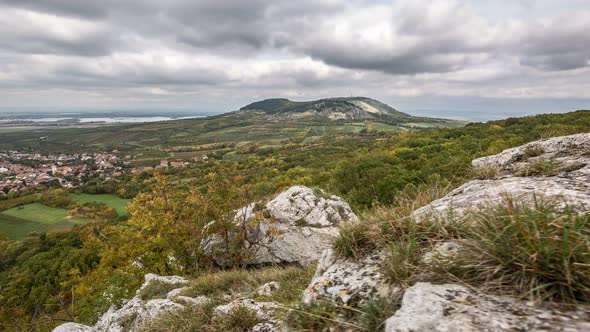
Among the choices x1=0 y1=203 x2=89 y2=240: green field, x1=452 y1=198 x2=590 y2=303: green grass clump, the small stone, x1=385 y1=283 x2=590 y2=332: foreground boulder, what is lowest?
x1=0 y1=203 x2=89 y2=240: green field

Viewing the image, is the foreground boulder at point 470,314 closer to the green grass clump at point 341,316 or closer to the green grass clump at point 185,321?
the green grass clump at point 341,316

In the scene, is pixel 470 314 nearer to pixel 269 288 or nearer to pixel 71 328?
pixel 269 288

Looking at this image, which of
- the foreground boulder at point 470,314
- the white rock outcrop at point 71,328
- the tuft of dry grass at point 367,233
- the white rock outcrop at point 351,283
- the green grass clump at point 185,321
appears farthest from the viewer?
the white rock outcrop at point 71,328

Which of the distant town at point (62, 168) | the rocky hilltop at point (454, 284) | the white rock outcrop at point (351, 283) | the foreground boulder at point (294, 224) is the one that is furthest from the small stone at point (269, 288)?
the distant town at point (62, 168)

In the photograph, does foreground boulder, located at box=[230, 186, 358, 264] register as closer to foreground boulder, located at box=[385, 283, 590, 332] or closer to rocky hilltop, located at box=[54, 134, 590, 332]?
rocky hilltop, located at box=[54, 134, 590, 332]

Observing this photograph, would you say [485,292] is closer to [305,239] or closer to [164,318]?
[164,318]

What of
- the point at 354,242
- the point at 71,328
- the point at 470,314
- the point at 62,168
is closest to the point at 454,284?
the point at 470,314

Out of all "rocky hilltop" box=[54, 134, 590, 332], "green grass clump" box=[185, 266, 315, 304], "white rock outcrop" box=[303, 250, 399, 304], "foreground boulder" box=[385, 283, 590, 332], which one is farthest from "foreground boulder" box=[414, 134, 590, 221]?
"green grass clump" box=[185, 266, 315, 304]

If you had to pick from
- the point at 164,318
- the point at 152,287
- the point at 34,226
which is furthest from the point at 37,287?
the point at 164,318

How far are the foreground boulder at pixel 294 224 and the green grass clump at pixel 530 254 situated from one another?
352 inches

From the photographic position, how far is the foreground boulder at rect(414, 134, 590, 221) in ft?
12.0

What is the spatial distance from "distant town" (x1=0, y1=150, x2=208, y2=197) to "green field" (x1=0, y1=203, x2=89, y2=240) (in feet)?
107

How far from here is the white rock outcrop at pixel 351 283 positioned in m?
3.32

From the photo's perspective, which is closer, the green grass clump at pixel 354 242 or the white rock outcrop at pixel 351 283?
the white rock outcrop at pixel 351 283
